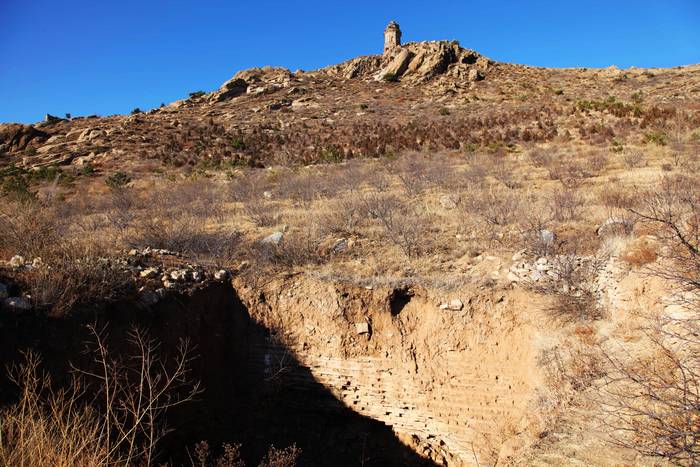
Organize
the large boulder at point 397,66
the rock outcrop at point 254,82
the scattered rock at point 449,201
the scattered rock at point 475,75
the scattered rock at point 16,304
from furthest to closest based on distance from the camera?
the large boulder at point 397,66 < the rock outcrop at point 254,82 < the scattered rock at point 475,75 < the scattered rock at point 449,201 < the scattered rock at point 16,304

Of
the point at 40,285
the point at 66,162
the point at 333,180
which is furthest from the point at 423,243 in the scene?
the point at 66,162

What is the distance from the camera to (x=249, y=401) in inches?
254

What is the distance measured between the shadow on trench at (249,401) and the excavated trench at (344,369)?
16mm

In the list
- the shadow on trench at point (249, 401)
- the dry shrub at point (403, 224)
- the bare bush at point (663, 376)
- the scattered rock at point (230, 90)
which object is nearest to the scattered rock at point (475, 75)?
the scattered rock at point (230, 90)

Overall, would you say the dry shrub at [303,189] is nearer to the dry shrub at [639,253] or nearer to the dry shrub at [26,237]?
the dry shrub at [26,237]

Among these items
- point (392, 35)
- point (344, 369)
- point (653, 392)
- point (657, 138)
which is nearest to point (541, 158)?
point (657, 138)

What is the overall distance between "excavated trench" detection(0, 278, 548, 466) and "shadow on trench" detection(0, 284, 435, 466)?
0.05ft

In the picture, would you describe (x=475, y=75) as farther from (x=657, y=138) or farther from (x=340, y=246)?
(x=340, y=246)

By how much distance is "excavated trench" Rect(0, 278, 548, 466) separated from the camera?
542cm

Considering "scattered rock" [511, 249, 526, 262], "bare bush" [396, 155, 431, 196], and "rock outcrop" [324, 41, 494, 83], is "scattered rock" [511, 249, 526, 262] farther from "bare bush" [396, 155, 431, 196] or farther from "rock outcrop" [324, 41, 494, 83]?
"rock outcrop" [324, 41, 494, 83]

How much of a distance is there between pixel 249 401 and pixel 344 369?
163cm

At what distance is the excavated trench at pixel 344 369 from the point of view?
5.42 metres

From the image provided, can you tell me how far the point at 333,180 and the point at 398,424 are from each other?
7.96 metres

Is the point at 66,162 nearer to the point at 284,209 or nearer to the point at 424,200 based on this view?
the point at 284,209
